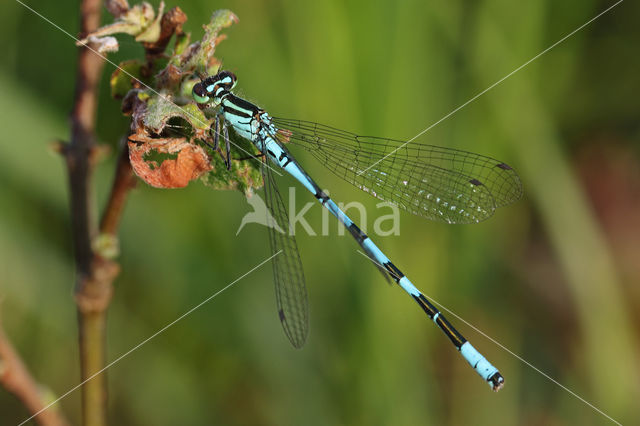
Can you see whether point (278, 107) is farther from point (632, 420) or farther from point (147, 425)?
point (632, 420)

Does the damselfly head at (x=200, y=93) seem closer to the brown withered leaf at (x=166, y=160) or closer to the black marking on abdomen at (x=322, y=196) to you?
the brown withered leaf at (x=166, y=160)

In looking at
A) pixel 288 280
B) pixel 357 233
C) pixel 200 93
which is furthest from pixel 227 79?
pixel 357 233

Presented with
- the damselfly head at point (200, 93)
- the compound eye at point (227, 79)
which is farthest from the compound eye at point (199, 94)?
the compound eye at point (227, 79)

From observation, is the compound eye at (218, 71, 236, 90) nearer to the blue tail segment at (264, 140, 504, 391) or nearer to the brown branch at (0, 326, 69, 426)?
the blue tail segment at (264, 140, 504, 391)

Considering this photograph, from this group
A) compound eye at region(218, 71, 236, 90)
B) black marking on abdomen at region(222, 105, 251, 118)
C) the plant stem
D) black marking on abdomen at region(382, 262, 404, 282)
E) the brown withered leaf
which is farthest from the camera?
black marking on abdomen at region(382, 262, 404, 282)

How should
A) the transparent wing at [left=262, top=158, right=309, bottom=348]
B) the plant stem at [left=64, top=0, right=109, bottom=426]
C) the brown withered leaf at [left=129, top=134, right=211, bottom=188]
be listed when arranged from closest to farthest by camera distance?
1. the brown withered leaf at [left=129, top=134, right=211, bottom=188]
2. the plant stem at [left=64, top=0, right=109, bottom=426]
3. the transparent wing at [left=262, top=158, right=309, bottom=348]

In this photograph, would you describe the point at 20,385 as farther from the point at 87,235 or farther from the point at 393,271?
the point at 393,271

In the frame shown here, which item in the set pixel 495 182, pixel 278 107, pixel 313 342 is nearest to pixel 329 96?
pixel 278 107

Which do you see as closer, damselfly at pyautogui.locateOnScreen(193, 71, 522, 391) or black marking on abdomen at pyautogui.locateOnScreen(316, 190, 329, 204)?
damselfly at pyautogui.locateOnScreen(193, 71, 522, 391)

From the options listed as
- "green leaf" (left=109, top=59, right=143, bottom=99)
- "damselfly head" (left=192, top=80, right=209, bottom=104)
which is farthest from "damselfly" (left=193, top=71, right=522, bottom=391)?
"green leaf" (left=109, top=59, right=143, bottom=99)
